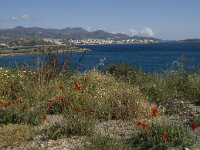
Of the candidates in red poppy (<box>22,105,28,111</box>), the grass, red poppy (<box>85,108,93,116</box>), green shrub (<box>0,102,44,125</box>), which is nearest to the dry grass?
the grass

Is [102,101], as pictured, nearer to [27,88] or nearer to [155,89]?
[155,89]

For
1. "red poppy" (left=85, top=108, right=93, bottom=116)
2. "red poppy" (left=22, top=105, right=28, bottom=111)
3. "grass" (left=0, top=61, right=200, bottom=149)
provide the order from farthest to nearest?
"red poppy" (left=22, top=105, right=28, bottom=111) < "red poppy" (left=85, top=108, right=93, bottom=116) < "grass" (left=0, top=61, right=200, bottom=149)

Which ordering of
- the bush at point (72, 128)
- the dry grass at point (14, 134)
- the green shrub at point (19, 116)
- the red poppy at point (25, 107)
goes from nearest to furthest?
the dry grass at point (14, 134) → the bush at point (72, 128) → the green shrub at point (19, 116) → the red poppy at point (25, 107)

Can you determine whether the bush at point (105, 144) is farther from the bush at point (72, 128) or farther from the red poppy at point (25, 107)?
the red poppy at point (25, 107)

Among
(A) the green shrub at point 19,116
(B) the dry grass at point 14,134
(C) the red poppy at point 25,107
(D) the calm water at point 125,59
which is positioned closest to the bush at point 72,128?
(B) the dry grass at point 14,134

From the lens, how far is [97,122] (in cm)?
891

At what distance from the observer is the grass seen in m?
7.22

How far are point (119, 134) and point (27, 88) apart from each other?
15.1ft

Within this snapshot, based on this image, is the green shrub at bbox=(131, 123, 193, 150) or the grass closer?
the green shrub at bbox=(131, 123, 193, 150)

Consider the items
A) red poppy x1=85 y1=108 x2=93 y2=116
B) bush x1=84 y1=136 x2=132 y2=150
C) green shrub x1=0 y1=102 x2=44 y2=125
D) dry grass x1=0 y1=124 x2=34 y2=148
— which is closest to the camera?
bush x1=84 y1=136 x2=132 y2=150

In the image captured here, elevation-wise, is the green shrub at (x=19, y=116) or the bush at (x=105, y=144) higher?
the bush at (x=105, y=144)

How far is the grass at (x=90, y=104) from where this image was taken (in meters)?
7.22

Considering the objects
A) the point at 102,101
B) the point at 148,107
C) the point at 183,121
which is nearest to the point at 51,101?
the point at 102,101

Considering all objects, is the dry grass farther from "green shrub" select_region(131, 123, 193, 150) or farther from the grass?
"green shrub" select_region(131, 123, 193, 150)
